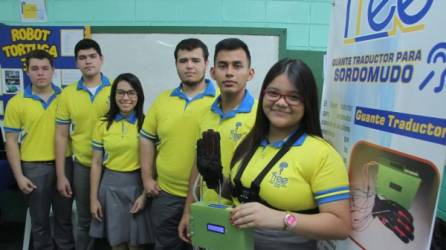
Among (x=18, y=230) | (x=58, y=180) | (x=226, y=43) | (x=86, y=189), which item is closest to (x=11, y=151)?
(x=58, y=180)

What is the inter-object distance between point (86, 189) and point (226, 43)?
1.43 meters

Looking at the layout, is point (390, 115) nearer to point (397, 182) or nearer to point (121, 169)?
point (397, 182)

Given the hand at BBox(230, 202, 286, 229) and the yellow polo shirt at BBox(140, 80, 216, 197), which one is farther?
the yellow polo shirt at BBox(140, 80, 216, 197)

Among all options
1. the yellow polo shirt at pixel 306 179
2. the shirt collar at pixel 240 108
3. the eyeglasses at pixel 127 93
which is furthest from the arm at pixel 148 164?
the yellow polo shirt at pixel 306 179

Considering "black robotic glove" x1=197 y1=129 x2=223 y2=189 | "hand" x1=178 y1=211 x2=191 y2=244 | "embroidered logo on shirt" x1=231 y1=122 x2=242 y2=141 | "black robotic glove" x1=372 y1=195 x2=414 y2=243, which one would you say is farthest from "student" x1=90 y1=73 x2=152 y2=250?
"black robotic glove" x1=372 y1=195 x2=414 y2=243

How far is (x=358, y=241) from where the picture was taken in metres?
1.08

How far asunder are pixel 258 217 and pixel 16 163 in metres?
2.05

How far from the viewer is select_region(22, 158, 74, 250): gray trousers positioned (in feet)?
7.95

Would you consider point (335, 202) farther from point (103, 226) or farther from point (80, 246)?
point (80, 246)

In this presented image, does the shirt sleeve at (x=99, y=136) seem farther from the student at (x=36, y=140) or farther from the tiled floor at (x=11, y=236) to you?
the tiled floor at (x=11, y=236)

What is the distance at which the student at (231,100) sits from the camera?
1.53 meters

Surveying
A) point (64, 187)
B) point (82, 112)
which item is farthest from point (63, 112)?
point (64, 187)

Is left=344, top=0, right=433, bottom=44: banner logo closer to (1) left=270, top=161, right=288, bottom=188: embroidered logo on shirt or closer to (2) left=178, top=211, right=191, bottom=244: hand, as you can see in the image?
(1) left=270, top=161, right=288, bottom=188: embroidered logo on shirt

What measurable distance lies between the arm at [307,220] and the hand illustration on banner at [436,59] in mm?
396
